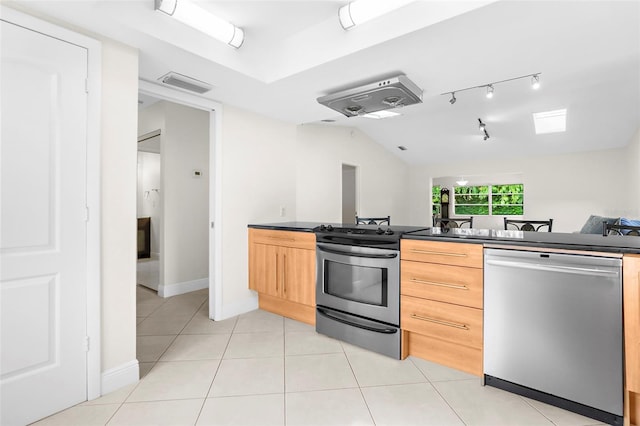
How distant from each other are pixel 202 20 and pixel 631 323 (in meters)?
3.06

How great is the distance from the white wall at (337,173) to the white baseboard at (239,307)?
141cm

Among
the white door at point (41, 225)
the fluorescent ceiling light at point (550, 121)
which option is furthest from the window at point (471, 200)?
the white door at point (41, 225)

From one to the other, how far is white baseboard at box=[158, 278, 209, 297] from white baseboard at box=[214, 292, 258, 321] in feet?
3.89

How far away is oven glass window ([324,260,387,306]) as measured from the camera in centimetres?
236

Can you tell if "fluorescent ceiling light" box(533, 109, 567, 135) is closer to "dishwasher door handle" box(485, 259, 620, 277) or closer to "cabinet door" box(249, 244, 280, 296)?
"dishwasher door handle" box(485, 259, 620, 277)

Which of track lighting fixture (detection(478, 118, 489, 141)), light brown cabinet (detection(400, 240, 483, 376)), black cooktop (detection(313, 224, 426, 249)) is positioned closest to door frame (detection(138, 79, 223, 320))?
black cooktop (detection(313, 224, 426, 249))

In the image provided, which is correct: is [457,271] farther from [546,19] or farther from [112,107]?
[112,107]

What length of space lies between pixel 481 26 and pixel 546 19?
1.19 ft

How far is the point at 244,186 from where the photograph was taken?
3352 millimetres

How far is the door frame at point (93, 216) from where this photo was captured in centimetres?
181

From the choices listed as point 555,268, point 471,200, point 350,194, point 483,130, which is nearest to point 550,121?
point 483,130

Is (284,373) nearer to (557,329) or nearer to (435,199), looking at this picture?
(557,329)

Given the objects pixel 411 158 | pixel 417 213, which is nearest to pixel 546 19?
pixel 411 158

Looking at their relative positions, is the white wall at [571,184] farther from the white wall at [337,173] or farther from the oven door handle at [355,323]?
the oven door handle at [355,323]
